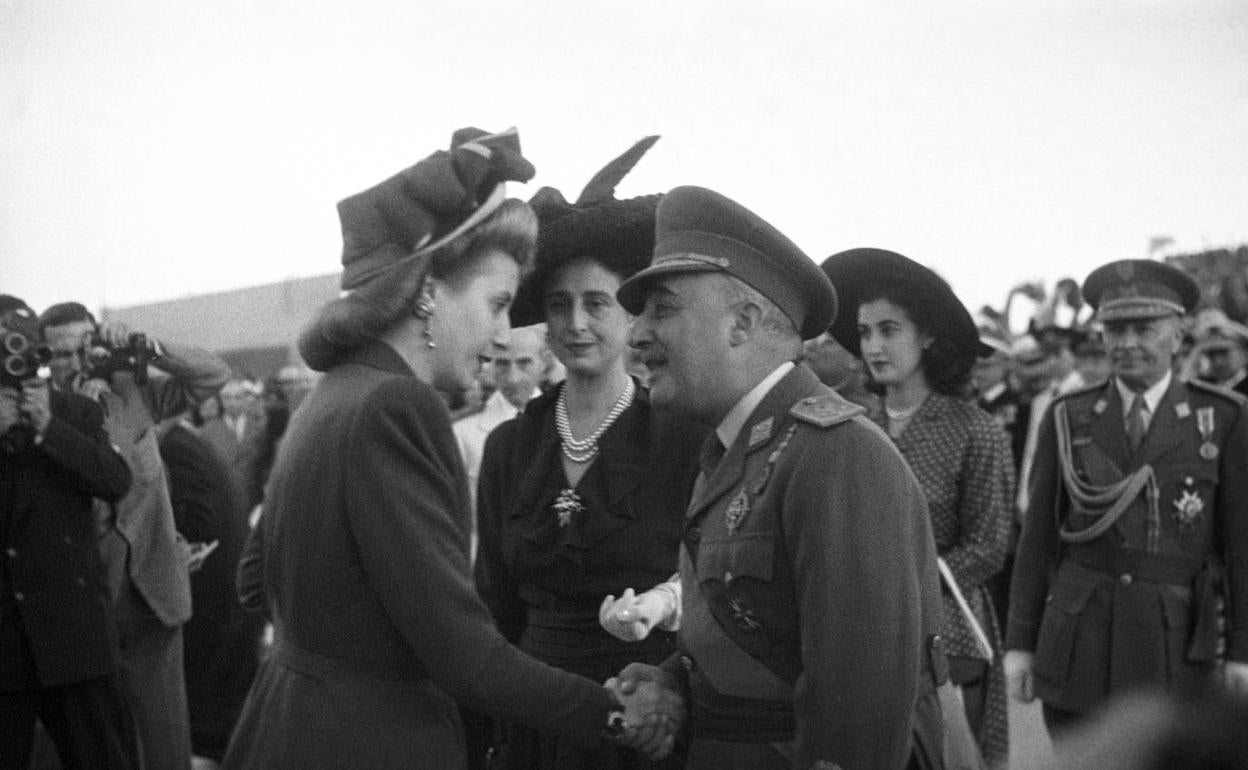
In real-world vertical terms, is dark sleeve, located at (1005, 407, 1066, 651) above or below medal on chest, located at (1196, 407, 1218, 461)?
below

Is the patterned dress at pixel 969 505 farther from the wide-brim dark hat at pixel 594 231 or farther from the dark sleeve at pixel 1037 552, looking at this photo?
the wide-brim dark hat at pixel 594 231

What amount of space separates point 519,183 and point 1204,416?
10.6 ft

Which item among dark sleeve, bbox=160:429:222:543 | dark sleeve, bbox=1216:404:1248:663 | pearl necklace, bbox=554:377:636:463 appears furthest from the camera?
dark sleeve, bbox=160:429:222:543

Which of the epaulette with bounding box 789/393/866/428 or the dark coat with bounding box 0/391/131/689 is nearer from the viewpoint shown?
the epaulette with bounding box 789/393/866/428

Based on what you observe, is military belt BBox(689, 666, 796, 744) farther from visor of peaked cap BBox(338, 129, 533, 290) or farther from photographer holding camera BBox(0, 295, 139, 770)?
photographer holding camera BBox(0, 295, 139, 770)

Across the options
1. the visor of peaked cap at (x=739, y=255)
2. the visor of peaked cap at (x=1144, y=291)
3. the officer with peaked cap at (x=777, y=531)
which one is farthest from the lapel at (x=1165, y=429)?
the visor of peaked cap at (x=739, y=255)

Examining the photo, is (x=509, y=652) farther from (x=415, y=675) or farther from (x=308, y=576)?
(x=308, y=576)

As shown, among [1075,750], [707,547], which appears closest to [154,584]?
[707,547]

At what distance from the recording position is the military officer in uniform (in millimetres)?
5203

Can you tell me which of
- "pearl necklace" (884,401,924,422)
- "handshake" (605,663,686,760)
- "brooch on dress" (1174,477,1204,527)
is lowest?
"brooch on dress" (1174,477,1204,527)

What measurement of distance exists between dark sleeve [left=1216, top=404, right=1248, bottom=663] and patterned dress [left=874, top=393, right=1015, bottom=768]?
751mm

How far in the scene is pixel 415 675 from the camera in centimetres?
287

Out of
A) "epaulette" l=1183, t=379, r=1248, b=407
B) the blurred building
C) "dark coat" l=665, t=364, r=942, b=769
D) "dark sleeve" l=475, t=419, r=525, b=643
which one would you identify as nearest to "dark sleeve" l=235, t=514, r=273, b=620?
"dark sleeve" l=475, t=419, r=525, b=643

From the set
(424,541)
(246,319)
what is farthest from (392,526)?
(246,319)
